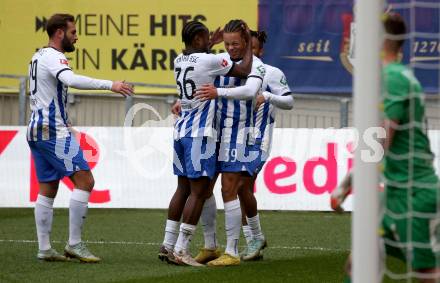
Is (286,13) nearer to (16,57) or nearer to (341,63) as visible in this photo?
(341,63)

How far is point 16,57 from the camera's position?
60.2 ft

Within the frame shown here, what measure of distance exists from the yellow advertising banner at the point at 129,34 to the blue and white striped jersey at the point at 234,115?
7.90 metres

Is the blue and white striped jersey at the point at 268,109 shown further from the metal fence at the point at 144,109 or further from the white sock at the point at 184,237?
the metal fence at the point at 144,109

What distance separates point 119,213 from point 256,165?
523 cm

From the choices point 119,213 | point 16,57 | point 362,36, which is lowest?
point 119,213

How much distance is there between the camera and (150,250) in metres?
10.8

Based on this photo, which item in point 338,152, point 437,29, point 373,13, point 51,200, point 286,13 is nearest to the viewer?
point 373,13

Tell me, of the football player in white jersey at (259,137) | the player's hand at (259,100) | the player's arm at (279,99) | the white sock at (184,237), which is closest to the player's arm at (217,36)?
the football player in white jersey at (259,137)

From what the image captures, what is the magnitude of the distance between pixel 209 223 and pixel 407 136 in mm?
3996

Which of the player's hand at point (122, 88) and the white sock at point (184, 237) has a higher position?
the player's hand at point (122, 88)

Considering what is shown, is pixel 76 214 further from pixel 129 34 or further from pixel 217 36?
pixel 129 34

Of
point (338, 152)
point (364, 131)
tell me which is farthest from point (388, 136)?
point (338, 152)

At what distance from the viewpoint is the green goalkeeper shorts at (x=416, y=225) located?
6.07m

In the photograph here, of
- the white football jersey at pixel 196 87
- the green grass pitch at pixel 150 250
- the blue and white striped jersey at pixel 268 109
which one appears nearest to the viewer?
the green grass pitch at pixel 150 250
